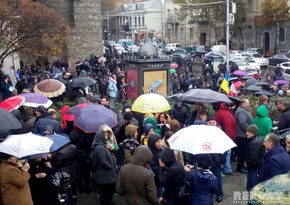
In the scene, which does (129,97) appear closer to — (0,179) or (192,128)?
(192,128)

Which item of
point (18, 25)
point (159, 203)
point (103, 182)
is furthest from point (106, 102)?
point (18, 25)

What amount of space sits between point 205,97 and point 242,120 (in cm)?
97

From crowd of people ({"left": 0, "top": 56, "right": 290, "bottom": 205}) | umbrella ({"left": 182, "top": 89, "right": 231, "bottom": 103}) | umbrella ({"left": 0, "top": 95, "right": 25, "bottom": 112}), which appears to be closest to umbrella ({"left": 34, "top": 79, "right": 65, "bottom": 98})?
crowd of people ({"left": 0, "top": 56, "right": 290, "bottom": 205})

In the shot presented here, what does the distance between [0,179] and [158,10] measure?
3075 inches

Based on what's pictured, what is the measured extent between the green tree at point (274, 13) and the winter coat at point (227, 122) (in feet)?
127

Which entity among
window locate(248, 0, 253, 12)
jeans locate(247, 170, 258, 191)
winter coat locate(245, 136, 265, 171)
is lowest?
jeans locate(247, 170, 258, 191)

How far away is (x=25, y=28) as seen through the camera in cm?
1789

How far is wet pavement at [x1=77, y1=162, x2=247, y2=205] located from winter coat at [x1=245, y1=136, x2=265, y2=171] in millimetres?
699

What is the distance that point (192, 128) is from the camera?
21.1 feet

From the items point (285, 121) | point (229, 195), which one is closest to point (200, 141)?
point (229, 195)

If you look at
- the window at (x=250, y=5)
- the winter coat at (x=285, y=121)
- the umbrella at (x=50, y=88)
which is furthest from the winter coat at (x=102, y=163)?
the window at (x=250, y=5)

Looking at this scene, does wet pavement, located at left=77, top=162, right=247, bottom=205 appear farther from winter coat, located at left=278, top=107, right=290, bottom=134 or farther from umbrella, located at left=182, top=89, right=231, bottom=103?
umbrella, located at left=182, top=89, right=231, bottom=103

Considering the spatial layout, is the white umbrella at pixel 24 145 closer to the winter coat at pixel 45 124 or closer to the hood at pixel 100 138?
the hood at pixel 100 138

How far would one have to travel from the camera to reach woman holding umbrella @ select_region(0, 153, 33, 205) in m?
5.25
